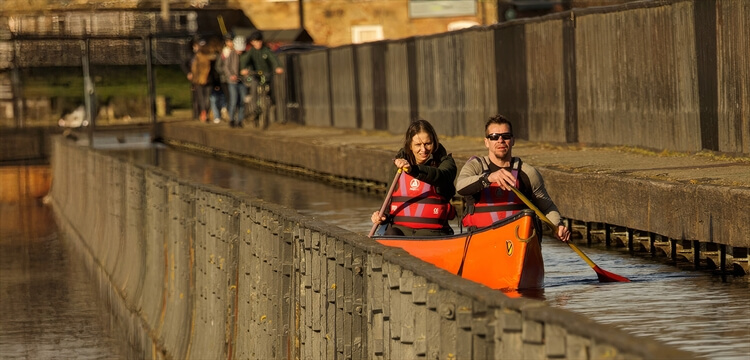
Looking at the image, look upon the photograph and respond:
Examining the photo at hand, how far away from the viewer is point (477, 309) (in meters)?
5.96

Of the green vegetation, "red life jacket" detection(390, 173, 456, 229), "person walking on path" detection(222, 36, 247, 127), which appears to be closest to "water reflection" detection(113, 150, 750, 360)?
"red life jacket" detection(390, 173, 456, 229)

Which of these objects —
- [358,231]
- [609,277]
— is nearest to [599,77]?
[358,231]

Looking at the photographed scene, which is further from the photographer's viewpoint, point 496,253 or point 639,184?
point 639,184

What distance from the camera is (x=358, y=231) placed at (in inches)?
700

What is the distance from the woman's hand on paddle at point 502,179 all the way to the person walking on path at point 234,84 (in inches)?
1047

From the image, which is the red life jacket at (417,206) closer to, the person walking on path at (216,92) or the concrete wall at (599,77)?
the concrete wall at (599,77)

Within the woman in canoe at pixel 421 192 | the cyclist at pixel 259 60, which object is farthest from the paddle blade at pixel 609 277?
the cyclist at pixel 259 60

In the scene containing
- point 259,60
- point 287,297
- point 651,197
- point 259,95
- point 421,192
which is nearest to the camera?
point 287,297

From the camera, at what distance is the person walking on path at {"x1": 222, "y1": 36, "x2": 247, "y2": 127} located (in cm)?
3812

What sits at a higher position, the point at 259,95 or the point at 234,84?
the point at 234,84

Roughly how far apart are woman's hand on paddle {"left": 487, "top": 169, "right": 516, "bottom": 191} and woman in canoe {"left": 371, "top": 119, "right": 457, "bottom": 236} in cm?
49

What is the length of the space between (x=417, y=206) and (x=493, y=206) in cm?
67

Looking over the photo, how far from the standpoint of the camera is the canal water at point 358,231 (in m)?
10.3

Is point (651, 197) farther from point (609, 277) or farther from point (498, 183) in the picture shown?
point (498, 183)
